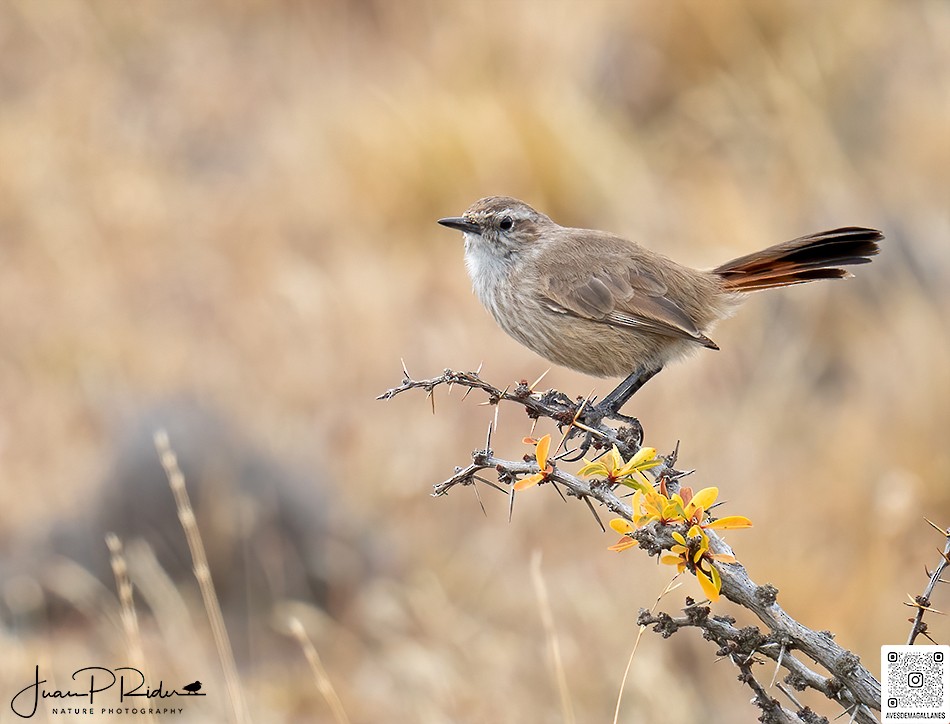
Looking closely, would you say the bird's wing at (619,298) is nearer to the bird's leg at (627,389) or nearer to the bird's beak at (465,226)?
the bird's leg at (627,389)

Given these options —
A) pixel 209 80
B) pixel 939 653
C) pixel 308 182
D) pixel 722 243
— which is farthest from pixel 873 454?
pixel 209 80

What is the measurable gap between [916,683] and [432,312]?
6.46 metres

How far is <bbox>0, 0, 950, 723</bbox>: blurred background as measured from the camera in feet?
20.3

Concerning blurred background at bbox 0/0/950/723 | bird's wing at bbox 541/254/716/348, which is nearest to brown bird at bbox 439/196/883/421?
bird's wing at bbox 541/254/716/348

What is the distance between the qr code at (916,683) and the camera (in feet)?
8.41

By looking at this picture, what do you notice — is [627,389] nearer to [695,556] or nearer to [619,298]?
[619,298]

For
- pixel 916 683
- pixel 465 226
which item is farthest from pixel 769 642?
pixel 465 226

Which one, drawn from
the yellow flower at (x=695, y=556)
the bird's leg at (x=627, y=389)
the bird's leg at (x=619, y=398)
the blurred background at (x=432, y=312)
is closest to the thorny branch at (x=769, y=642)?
the yellow flower at (x=695, y=556)

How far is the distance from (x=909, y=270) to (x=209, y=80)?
6.93m

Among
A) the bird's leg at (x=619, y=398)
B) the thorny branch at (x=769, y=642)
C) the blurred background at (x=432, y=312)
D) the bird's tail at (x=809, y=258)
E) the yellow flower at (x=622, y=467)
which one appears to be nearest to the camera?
the thorny branch at (x=769, y=642)

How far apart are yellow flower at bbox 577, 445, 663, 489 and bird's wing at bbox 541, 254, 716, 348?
1.53 m

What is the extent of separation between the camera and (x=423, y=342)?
28.1 ft

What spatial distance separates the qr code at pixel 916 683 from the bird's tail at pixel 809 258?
157 centimetres

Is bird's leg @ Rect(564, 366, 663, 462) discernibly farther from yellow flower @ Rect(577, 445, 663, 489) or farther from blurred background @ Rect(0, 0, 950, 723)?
blurred background @ Rect(0, 0, 950, 723)
